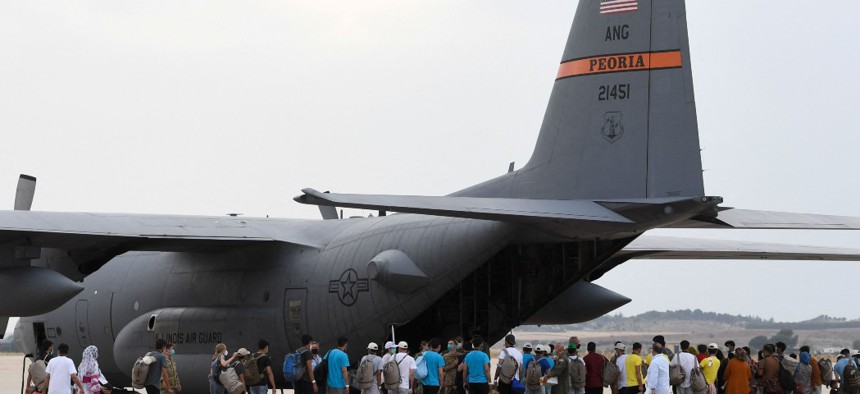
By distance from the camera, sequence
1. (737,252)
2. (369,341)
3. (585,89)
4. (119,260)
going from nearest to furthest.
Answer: (585,89) → (369,341) → (737,252) → (119,260)

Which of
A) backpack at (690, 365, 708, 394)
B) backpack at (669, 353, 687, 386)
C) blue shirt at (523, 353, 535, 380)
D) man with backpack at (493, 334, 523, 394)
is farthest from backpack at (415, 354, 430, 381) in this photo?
backpack at (690, 365, 708, 394)

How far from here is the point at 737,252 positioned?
20797 mm

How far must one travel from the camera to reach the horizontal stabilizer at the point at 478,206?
44.5ft

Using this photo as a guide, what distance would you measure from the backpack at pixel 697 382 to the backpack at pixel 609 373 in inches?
46.9

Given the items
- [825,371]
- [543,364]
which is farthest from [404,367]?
[825,371]

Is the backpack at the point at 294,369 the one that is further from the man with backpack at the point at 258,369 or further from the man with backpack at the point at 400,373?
the man with backpack at the point at 400,373

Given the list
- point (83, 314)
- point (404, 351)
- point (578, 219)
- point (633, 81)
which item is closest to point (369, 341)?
point (404, 351)

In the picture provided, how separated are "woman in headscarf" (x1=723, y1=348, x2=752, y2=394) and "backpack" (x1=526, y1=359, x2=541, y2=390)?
2.95m

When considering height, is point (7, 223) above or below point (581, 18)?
below

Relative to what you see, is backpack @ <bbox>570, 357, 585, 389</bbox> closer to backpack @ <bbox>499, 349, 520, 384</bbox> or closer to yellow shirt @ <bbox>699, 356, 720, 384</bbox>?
backpack @ <bbox>499, 349, 520, 384</bbox>

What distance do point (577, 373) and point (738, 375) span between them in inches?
98.8

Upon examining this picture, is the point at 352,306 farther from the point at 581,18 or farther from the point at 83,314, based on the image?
the point at 83,314

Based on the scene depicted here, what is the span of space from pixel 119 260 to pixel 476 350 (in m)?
9.02

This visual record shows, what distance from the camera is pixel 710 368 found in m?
17.2
